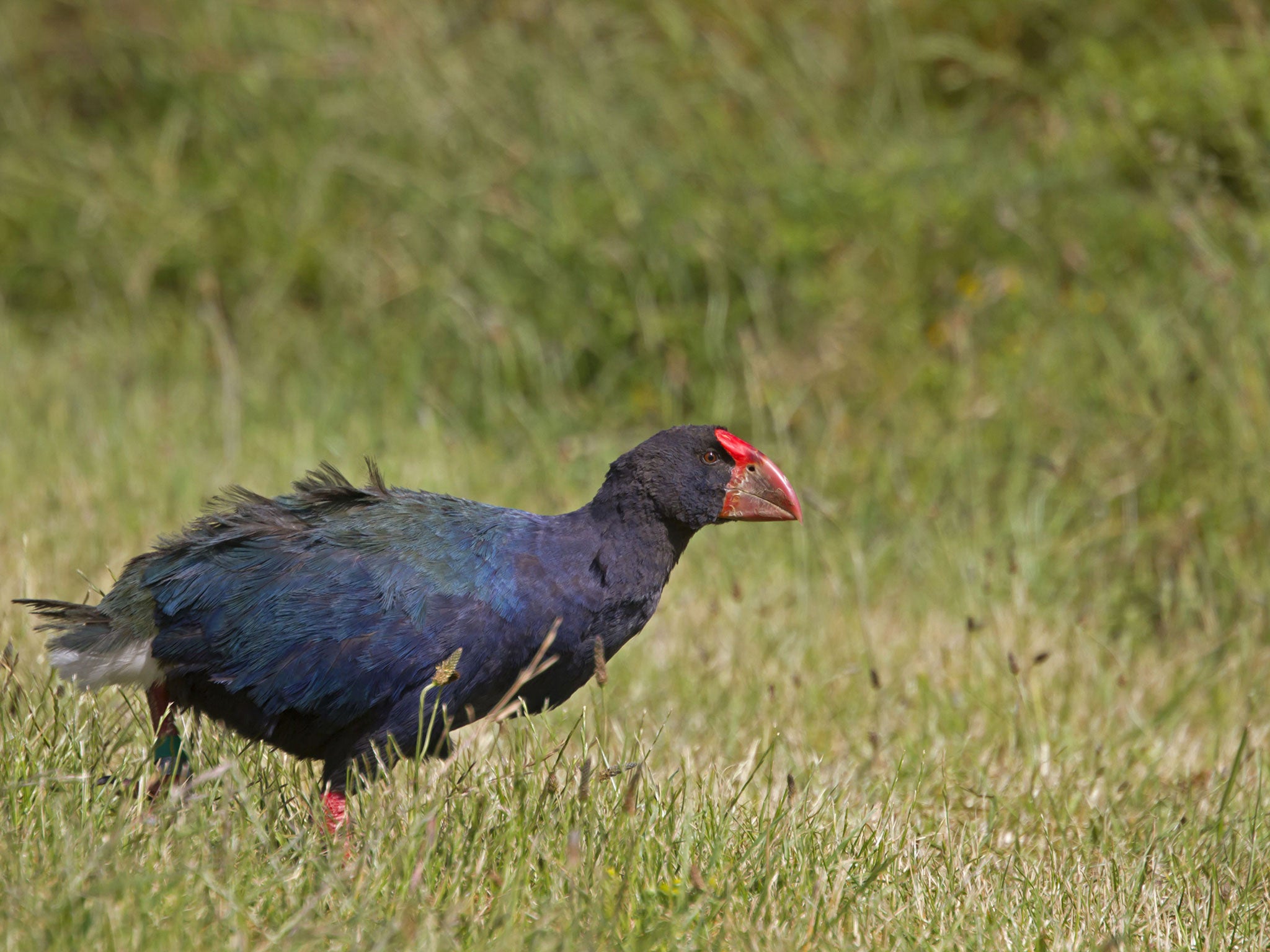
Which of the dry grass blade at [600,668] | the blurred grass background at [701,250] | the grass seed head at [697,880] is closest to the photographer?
the grass seed head at [697,880]

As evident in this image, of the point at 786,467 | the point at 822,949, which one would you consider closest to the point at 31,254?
the point at 786,467

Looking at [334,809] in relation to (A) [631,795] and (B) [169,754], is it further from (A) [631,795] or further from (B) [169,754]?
(A) [631,795]

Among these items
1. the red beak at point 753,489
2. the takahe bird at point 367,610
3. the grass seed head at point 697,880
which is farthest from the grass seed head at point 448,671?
the red beak at point 753,489

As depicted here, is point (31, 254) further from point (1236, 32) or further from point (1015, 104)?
point (1236, 32)

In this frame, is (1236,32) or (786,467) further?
(1236,32)

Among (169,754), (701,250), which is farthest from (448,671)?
(701,250)

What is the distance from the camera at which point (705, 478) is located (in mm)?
3088

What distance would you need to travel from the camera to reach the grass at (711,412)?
252cm

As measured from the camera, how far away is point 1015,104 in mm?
6996

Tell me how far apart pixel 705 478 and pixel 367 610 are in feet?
2.51

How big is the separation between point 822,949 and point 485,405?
146 inches

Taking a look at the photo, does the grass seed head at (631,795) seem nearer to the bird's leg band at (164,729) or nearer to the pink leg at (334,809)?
the pink leg at (334,809)

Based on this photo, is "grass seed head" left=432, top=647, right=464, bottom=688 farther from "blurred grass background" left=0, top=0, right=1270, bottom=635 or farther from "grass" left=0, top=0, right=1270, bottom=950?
"blurred grass background" left=0, top=0, right=1270, bottom=635

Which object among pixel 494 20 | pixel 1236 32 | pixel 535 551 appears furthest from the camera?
pixel 494 20
